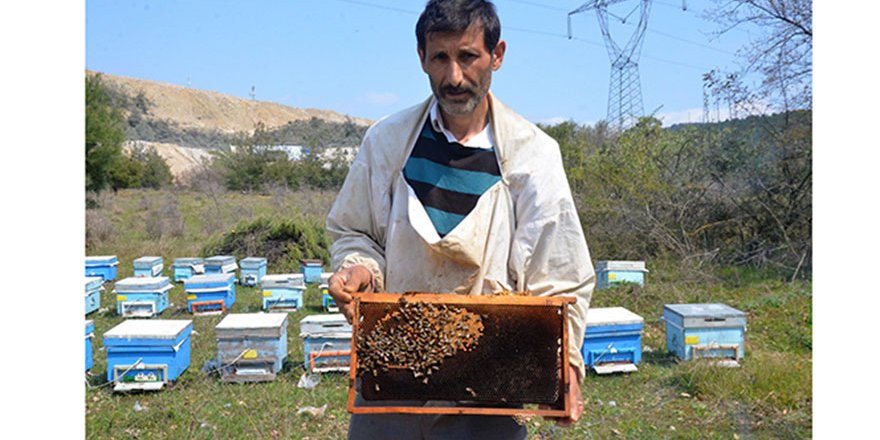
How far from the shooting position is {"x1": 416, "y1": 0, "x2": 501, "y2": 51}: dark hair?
192 cm

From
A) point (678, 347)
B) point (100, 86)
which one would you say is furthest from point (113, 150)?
point (678, 347)

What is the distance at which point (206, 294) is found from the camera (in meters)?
8.97

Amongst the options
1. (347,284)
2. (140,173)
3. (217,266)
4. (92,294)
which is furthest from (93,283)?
(140,173)

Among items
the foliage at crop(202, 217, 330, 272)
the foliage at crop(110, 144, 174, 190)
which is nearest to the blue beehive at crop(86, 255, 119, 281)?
the foliage at crop(202, 217, 330, 272)

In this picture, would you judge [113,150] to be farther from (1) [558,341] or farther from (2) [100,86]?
(1) [558,341]

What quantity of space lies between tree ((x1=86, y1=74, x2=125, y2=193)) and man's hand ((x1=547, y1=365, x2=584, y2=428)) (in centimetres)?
2458

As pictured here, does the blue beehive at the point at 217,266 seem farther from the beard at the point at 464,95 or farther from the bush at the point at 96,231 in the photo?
the beard at the point at 464,95

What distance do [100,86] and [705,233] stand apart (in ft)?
76.2

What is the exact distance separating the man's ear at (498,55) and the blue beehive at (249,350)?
4645mm

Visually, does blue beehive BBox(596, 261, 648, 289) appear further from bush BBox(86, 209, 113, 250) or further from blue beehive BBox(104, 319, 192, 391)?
bush BBox(86, 209, 113, 250)

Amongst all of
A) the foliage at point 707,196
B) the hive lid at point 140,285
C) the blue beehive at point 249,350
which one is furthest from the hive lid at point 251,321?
the foliage at point 707,196

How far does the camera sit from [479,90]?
1.99 meters

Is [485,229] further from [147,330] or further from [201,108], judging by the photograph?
[201,108]

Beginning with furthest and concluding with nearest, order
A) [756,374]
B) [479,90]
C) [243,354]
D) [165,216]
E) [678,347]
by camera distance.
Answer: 1. [165,216]
2. [678,347]
3. [243,354]
4. [756,374]
5. [479,90]
